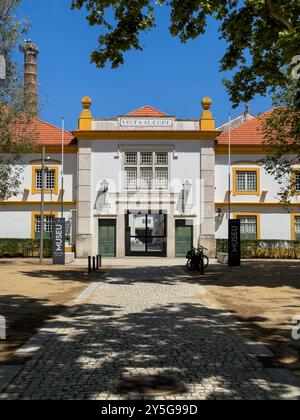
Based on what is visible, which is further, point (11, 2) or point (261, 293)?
point (11, 2)

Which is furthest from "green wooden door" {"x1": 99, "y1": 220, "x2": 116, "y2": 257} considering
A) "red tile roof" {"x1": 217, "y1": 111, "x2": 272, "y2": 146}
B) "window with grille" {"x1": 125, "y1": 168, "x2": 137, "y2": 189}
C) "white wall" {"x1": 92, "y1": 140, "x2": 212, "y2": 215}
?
"red tile roof" {"x1": 217, "y1": 111, "x2": 272, "y2": 146}

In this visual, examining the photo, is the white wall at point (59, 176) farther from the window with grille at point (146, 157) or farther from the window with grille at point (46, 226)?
the window with grille at point (146, 157)

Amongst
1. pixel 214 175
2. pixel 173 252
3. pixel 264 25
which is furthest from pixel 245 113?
pixel 264 25

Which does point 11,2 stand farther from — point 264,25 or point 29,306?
point 29,306

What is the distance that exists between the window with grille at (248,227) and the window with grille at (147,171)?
5943 mm

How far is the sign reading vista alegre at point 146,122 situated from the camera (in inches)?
1187

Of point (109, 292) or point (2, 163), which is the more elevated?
point (2, 163)

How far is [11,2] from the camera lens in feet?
70.5

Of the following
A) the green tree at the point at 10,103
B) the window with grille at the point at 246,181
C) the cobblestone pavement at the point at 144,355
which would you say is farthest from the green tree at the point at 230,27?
the window with grille at the point at 246,181

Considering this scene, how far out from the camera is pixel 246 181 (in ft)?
101

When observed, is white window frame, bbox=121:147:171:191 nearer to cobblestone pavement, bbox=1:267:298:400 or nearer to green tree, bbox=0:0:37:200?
green tree, bbox=0:0:37:200

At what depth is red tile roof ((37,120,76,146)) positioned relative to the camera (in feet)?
103
